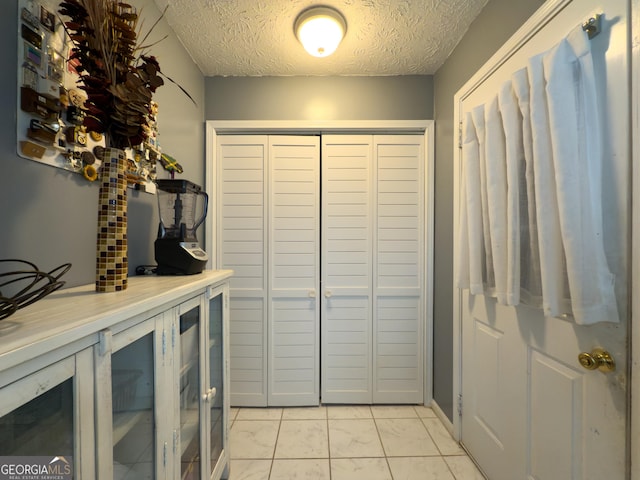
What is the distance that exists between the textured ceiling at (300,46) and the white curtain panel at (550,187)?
0.72 metres

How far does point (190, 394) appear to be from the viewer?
40.9 inches

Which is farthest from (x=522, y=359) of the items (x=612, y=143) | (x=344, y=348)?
(x=344, y=348)

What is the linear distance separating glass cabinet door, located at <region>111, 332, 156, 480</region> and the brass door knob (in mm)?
1306

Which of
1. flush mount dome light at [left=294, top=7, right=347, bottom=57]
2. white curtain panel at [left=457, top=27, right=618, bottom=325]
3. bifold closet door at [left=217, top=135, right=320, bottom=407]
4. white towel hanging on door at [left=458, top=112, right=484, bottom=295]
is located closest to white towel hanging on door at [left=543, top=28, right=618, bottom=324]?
white curtain panel at [left=457, top=27, right=618, bottom=325]

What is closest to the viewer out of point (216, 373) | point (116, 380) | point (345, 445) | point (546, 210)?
point (116, 380)

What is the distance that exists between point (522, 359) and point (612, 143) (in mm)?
868

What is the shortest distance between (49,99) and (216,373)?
1.19m

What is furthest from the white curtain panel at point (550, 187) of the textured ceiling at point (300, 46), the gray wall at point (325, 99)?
the gray wall at point (325, 99)

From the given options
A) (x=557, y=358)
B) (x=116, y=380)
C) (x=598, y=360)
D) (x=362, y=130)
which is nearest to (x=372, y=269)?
(x=362, y=130)

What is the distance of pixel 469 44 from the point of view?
5.16ft

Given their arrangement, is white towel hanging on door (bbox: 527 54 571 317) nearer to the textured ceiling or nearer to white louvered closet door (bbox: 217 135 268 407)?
the textured ceiling

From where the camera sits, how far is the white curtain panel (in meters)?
0.83

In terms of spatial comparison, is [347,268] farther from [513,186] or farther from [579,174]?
[579,174]

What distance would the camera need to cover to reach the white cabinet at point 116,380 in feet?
1.52
